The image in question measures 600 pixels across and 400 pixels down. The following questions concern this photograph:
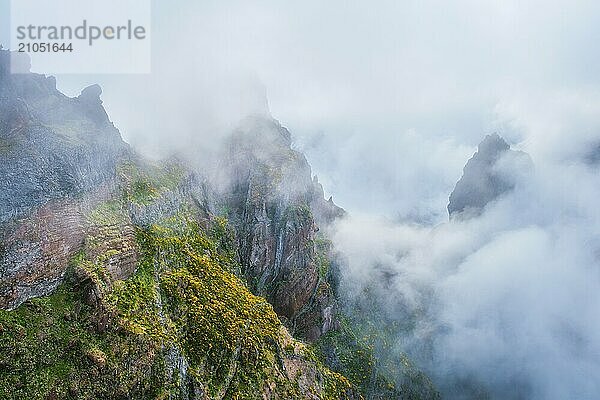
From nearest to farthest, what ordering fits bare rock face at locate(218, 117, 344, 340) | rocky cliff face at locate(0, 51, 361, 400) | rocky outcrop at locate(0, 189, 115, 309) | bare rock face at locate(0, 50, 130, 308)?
rocky outcrop at locate(0, 189, 115, 309)
rocky cliff face at locate(0, 51, 361, 400)
bare rock face at locate(0, 50, 130, 308)
bare rock face at locate(218, 117, 344, 340)

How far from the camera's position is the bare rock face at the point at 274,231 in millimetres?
135500

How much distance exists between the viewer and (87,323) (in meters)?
65.4

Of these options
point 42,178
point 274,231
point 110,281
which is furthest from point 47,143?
point 274,231

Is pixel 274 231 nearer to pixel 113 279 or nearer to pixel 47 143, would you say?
pixel 113 279

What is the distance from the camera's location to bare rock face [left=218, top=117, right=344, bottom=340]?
13550cm

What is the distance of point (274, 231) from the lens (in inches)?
5517

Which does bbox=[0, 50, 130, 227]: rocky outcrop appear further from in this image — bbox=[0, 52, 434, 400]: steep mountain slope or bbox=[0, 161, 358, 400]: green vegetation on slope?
bbox=[0, 161, 358, 400]: green vegetation on slope

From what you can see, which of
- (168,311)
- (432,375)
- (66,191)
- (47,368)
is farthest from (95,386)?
(432,375)

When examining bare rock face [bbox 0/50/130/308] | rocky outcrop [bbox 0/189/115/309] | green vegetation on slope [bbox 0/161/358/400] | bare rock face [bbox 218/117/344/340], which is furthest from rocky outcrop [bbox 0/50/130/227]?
bare rock face [bbox 218/117/344/340]

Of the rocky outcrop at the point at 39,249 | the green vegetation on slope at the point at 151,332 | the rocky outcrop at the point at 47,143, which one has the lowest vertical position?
the green vegetation on slope at the point at 151,332

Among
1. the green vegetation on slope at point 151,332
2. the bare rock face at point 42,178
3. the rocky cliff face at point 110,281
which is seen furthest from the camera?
the bare rock face at point 42,178

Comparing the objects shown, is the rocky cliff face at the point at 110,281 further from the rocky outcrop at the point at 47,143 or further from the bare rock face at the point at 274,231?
the bare rock face at the point at 274,231

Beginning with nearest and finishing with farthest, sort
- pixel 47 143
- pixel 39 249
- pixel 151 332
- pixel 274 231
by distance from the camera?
pixel 39 249 → pixel 151 332 → pixel 47 143 → pixel 274 231

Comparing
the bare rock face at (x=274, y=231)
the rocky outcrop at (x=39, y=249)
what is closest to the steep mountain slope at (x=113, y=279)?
the rocky outcrop at (x=39, y=249)
